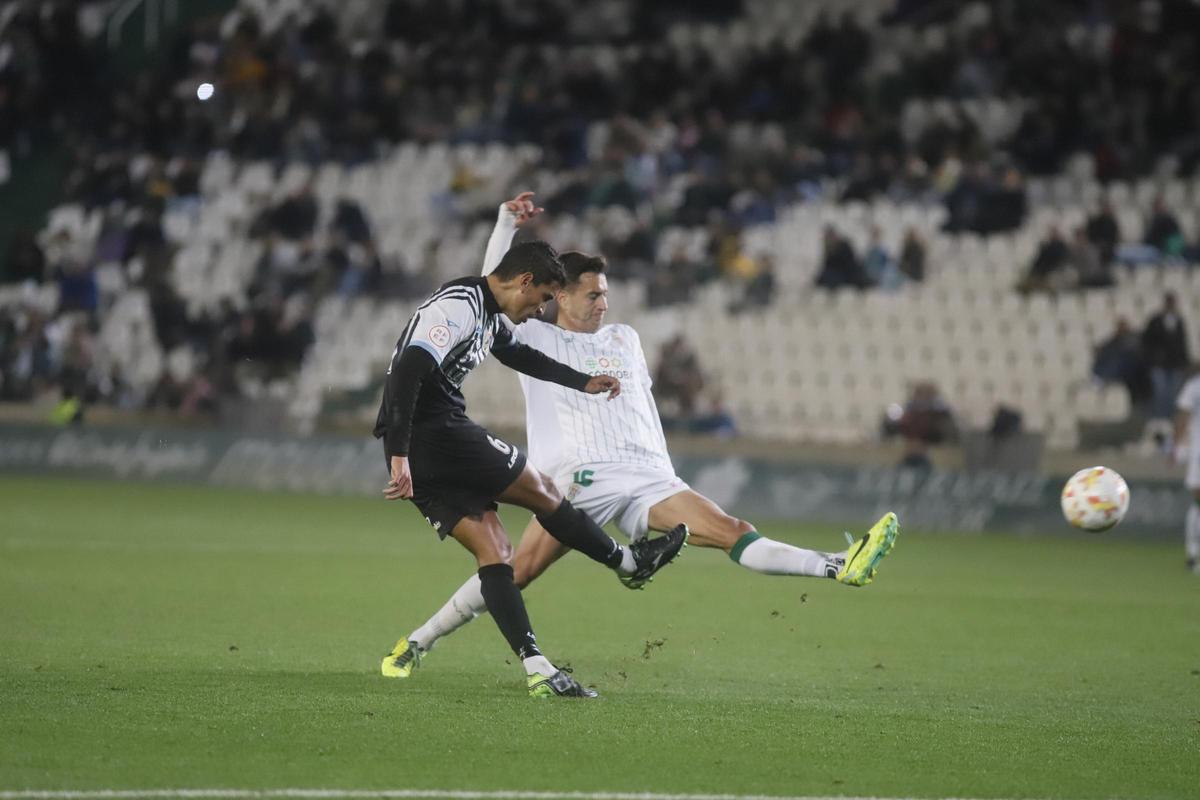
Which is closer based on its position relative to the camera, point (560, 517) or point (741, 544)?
point (560, 517)

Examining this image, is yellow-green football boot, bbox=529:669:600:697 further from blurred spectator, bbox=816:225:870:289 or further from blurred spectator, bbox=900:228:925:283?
blurred spectator, bbox=900:228:925:283

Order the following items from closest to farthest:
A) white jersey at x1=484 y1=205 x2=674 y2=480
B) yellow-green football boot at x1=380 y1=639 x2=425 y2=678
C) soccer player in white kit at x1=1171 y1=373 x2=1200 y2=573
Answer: yellow-green football boot at x1=380 y1=639 x2=425 y2=678, white jersey at x1=484 y1=205 x2=674 y2=480, soccer player in white kit at x1=1171 y1=373 x2=1200 y2=573

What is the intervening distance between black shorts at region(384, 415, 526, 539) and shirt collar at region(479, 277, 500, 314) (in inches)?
20.8

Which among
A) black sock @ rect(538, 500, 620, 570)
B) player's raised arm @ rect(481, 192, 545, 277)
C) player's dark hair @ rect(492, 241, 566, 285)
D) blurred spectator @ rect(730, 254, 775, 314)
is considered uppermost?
blurred spectator @ rect(730, 254, 775, 314)

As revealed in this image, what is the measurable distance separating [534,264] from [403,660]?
2120 mm

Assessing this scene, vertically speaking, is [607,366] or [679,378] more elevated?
[679,378]

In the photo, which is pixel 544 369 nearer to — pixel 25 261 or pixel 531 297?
pixel 531 297

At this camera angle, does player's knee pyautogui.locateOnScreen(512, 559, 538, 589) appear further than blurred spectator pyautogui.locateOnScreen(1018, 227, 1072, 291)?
No

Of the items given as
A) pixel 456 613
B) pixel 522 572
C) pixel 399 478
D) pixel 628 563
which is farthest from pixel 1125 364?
pixel 399 478

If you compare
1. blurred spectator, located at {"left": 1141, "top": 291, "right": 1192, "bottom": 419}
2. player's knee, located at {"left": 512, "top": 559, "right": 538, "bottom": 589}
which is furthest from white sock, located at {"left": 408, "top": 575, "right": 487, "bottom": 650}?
blurred spectator, located at {"left": 1141, "top": 291, "right": 1192, "bottom": 419}

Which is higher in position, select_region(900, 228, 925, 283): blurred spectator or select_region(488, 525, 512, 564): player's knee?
select_region(900, 228, 925, 283): blurred spectator

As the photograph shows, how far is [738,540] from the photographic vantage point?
834cm

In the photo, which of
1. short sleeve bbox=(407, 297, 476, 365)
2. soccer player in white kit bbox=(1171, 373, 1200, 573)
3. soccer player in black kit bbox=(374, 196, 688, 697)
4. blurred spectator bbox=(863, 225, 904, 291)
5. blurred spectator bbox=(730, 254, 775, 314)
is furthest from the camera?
blurred spectator bbox=(730, 254, 775, 314)

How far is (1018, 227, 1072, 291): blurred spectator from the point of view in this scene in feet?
74.5
